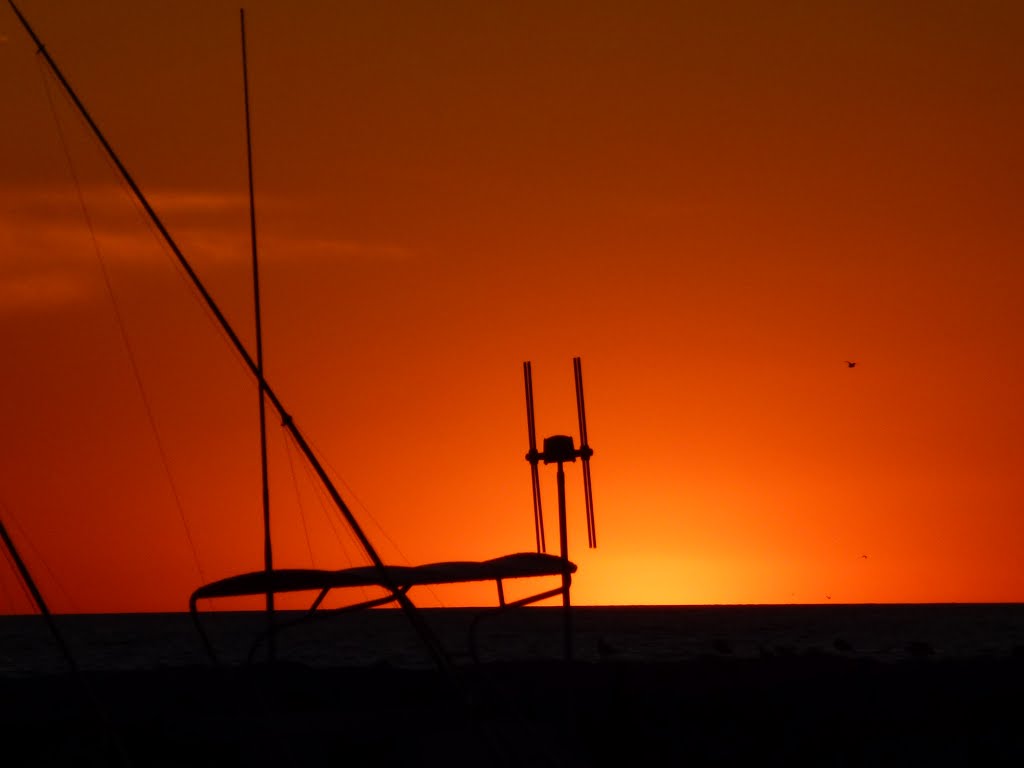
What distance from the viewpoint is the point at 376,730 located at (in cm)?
2338

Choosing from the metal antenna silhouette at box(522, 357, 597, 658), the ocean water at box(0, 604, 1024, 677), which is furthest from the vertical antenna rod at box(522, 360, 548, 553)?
the ocean water at box(0, 604, 1024, 677)

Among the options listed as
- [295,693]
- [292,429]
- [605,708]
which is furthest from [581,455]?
[295,693]

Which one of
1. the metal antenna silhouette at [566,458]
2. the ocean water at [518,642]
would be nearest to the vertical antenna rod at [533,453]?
the metal antenna silhouette at [566,458]

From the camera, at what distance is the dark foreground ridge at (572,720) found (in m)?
20.8

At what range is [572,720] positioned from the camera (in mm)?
19859

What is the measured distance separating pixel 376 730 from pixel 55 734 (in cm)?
626

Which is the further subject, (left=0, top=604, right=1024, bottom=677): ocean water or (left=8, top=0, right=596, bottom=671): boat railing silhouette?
(left=0, top=604, right=1024, bottom=677): ocean water

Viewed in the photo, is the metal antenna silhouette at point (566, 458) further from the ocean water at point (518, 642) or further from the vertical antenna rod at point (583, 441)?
the ocean water at point (518, 642)

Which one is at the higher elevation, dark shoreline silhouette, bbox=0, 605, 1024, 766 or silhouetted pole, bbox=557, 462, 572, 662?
silhouetted pole, bbox=557, 462, 572, 662

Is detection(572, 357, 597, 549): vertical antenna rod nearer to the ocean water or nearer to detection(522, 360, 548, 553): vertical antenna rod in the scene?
detection(522, 360, 548, 553): vertical antenna rod

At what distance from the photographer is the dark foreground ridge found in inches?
820

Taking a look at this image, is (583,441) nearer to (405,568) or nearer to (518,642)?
(405,568)

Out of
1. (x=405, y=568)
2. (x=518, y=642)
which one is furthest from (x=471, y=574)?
(x=518, y=642)

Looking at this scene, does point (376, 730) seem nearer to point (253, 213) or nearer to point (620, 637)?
point (253, 213)
